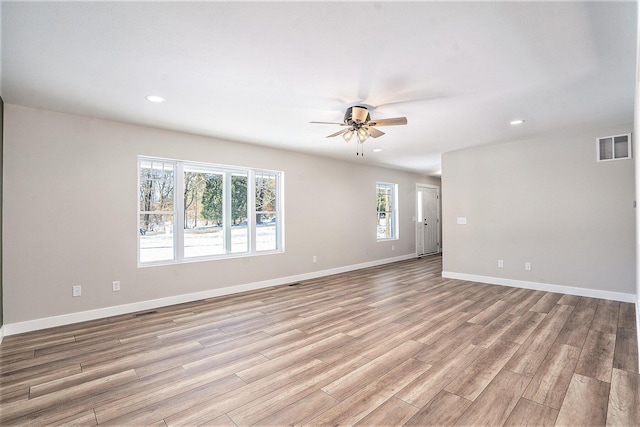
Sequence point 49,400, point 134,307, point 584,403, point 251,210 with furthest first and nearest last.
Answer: point 251,210
point 134,307
point 49,400
point 584,403

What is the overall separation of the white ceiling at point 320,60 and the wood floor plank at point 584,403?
242cm

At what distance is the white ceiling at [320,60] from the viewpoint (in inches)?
75.1

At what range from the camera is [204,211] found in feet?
15.9

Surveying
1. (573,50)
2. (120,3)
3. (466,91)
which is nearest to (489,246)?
(466,91)

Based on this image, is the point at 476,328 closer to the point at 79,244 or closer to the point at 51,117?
the point at 79,244

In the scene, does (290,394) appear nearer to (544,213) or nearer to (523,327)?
(523,327)

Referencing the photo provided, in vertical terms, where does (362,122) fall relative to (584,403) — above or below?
above

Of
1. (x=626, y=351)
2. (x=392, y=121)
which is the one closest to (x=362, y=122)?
(x=392, y=121)

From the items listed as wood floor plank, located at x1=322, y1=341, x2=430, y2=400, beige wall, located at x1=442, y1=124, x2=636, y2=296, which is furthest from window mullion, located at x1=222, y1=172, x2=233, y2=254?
beige wall, located at x1=442, y1=124, x2=636, y2=296

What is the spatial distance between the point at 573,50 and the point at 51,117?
200 inches

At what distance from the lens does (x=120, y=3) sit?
1.81m

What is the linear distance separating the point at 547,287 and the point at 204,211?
18.1ft

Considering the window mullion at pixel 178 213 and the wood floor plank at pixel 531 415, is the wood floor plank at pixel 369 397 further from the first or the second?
the window mullion at pixel 178 213

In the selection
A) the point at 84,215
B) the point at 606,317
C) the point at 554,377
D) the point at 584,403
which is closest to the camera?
the point at 584,403
